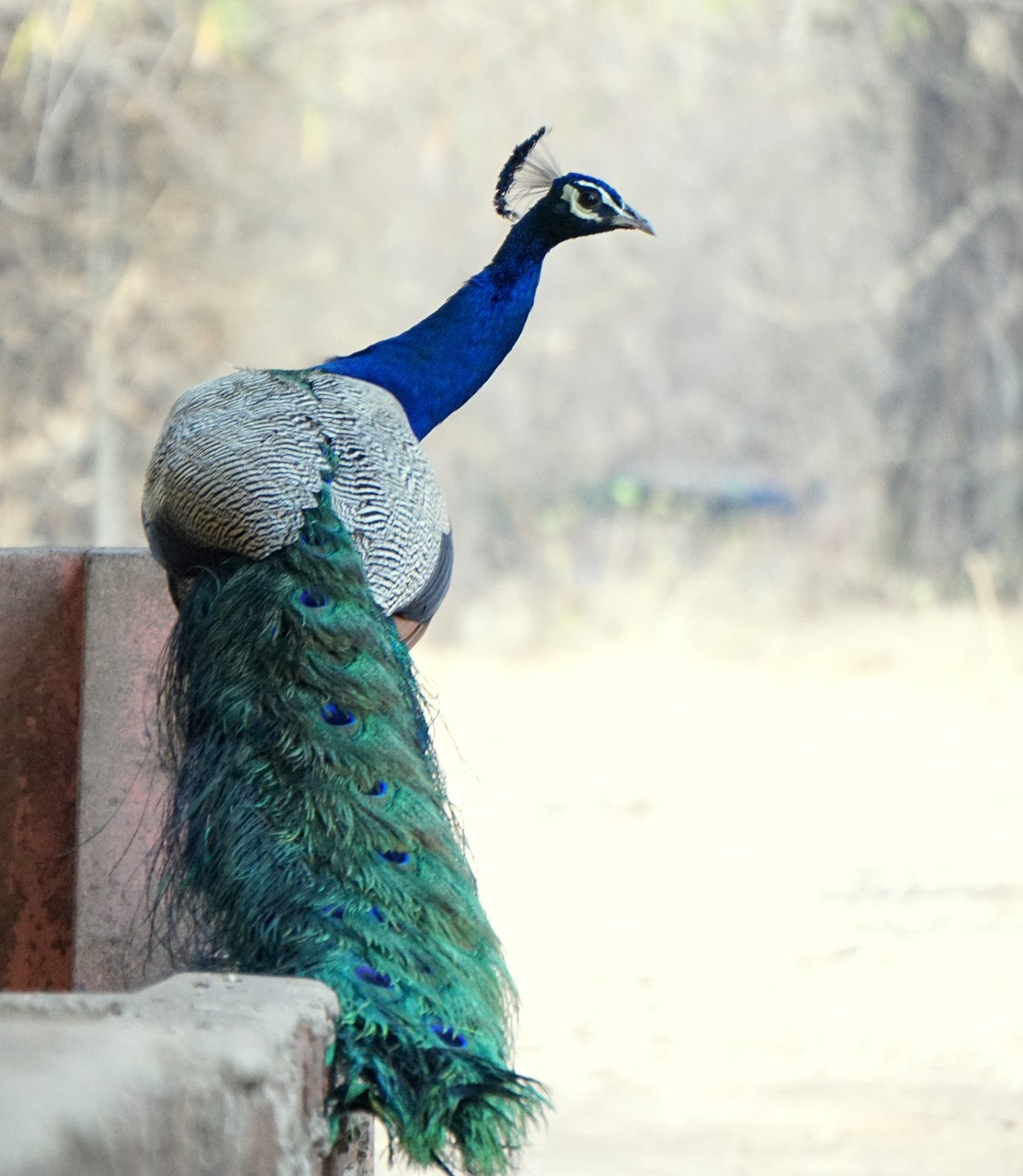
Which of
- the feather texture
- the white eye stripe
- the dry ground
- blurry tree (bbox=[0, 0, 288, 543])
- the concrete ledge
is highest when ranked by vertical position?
blurry tree (bbox=[0, 0, 288, 543])

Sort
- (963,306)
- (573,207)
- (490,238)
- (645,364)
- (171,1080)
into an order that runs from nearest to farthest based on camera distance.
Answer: (171,1080) → (573,207) → (963,306) → (490,238) → (645,364)

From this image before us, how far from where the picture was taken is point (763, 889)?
454 cm

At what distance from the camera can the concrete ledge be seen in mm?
1158

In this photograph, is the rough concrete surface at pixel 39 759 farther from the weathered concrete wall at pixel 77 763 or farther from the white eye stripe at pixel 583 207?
the white eye stripe at pixel 583 207

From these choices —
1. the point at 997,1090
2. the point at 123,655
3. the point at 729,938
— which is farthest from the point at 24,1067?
the point at 729,938

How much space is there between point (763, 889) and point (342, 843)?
272 centimetres

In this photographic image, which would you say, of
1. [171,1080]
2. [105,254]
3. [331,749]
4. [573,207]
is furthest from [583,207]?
[105,254]

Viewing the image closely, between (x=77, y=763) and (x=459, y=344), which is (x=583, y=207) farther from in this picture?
(x=77, y=763)

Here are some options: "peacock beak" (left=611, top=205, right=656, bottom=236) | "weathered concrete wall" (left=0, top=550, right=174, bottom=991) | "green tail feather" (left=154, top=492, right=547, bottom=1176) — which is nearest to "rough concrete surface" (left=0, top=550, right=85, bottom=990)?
"weathered concrete wall" (left=0, top=550, right=174, bottom=991)

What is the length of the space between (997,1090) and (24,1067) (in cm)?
239

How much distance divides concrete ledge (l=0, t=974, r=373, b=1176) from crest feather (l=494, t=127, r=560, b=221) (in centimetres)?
240

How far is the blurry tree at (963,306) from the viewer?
8367 mm

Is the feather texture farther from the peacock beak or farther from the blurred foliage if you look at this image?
the blurred foliage

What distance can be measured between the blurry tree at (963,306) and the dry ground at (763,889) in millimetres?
585
